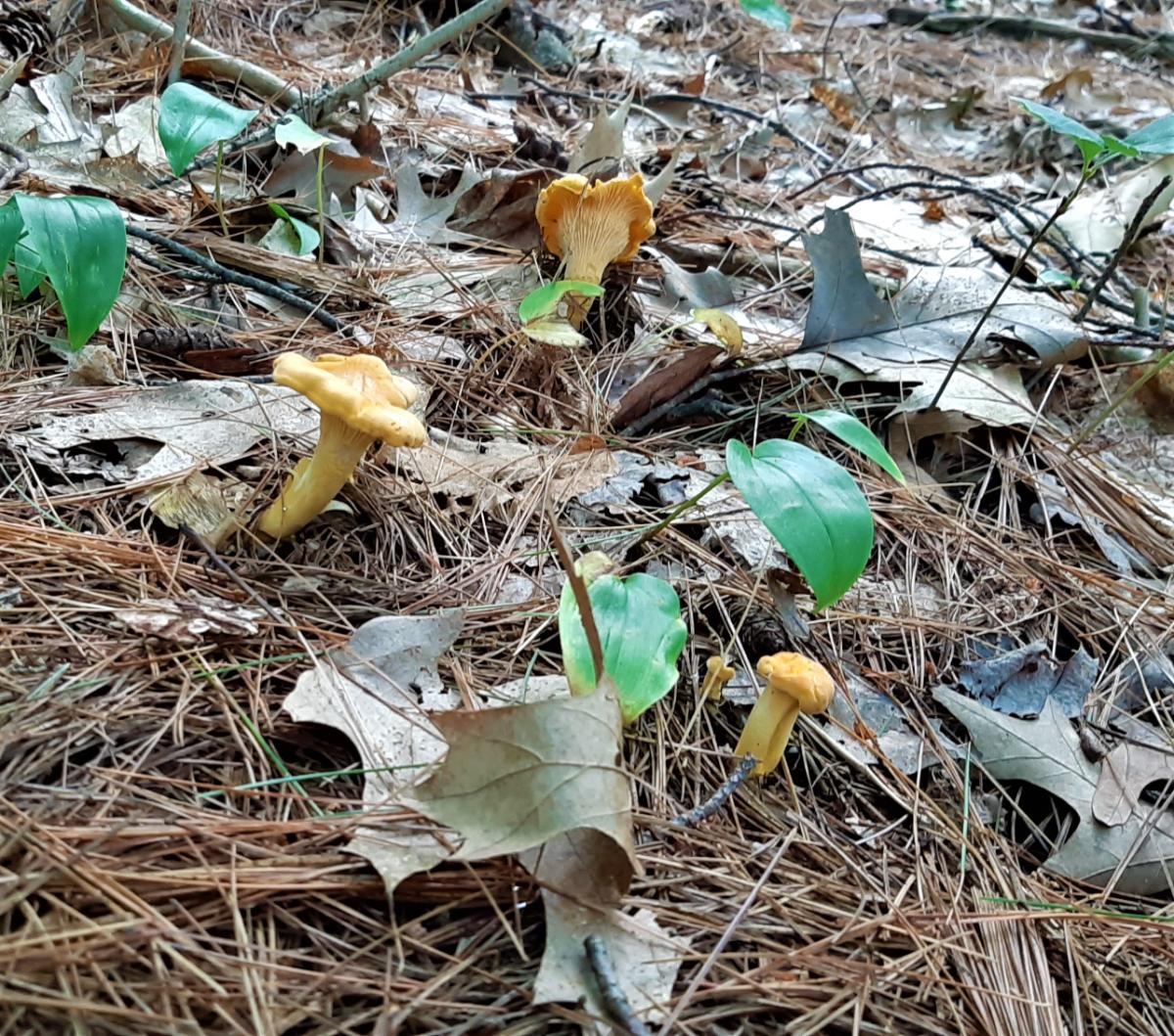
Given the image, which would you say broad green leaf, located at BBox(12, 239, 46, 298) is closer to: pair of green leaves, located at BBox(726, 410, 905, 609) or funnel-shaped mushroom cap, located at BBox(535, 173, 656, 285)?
funnel-shaped mushroom cap, located at BBox(535, 173, 656, 285)

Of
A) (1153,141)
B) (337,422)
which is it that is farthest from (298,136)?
(1153,141)

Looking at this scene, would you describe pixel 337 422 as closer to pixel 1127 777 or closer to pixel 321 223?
pixel 321 223

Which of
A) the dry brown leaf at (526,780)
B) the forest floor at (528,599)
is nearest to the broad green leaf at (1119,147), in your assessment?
the forest floor at (528,599)

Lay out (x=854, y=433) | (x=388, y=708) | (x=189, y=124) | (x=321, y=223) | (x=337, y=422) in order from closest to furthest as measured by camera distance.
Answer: (x=388, y=708) < (x=337, y=422) < (x=854, y=433) < (x=189, y=124) < (x=321, y=223)

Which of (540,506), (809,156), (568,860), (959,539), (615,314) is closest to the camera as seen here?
(568,860)

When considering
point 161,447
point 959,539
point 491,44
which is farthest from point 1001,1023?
point 491,44

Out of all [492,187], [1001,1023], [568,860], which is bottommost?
[1001,1023]

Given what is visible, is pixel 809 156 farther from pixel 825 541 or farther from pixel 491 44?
pixel 825 541
